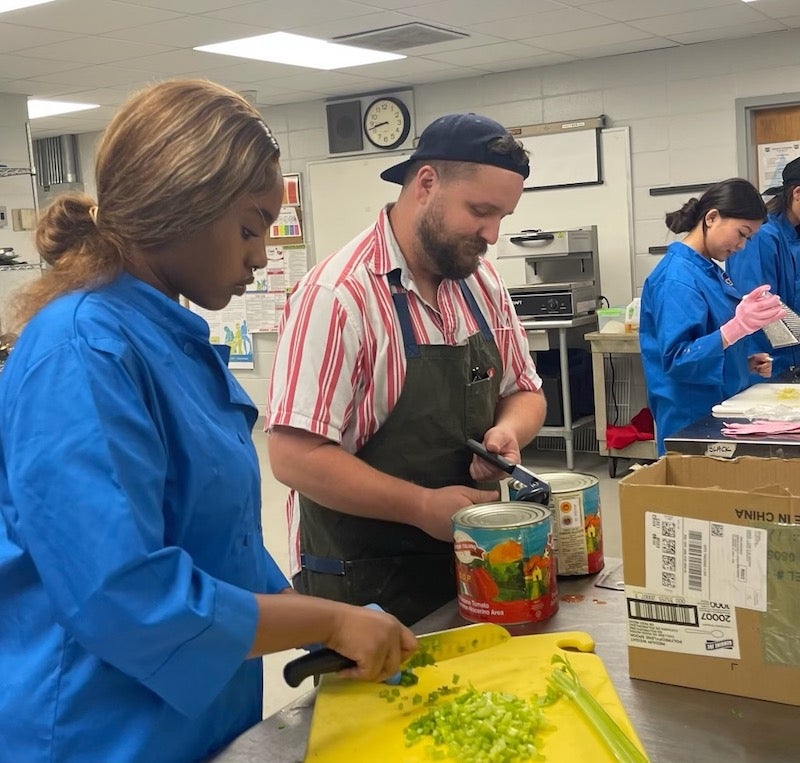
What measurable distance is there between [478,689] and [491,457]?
1.76 ft

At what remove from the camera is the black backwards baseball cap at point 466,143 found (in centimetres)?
176

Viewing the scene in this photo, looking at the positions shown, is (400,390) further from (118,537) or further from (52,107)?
(52,107)

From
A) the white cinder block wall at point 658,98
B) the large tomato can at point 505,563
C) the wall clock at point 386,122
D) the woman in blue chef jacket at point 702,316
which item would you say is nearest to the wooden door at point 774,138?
the white cinder block wall at point 658,98

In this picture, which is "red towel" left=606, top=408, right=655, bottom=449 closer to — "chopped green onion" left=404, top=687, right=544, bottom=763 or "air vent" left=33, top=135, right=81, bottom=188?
"chopped green onion" left=404, top=687, right=544, bottom=763

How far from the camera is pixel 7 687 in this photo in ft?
3.35

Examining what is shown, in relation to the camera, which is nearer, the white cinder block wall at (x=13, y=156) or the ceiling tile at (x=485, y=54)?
the ceiling tile at (x=485, y=54)

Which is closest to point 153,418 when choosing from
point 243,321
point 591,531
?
point 591,531

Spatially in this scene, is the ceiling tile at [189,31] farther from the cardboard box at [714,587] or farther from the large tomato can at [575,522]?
the cardboard box at [714,587]

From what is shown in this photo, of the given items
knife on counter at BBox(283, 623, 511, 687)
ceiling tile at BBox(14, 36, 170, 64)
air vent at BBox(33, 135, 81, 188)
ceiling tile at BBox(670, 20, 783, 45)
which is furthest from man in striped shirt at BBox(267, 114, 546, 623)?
air vent at BBox(33, 135, 81, 188)

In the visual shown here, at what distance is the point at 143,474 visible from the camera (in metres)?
0.95

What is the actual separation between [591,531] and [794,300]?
3.02 m

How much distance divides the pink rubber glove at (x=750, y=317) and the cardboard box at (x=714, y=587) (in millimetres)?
2071

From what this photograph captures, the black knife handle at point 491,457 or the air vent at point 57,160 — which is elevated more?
the air vent at point 57,160

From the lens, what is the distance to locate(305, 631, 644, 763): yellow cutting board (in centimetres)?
106
